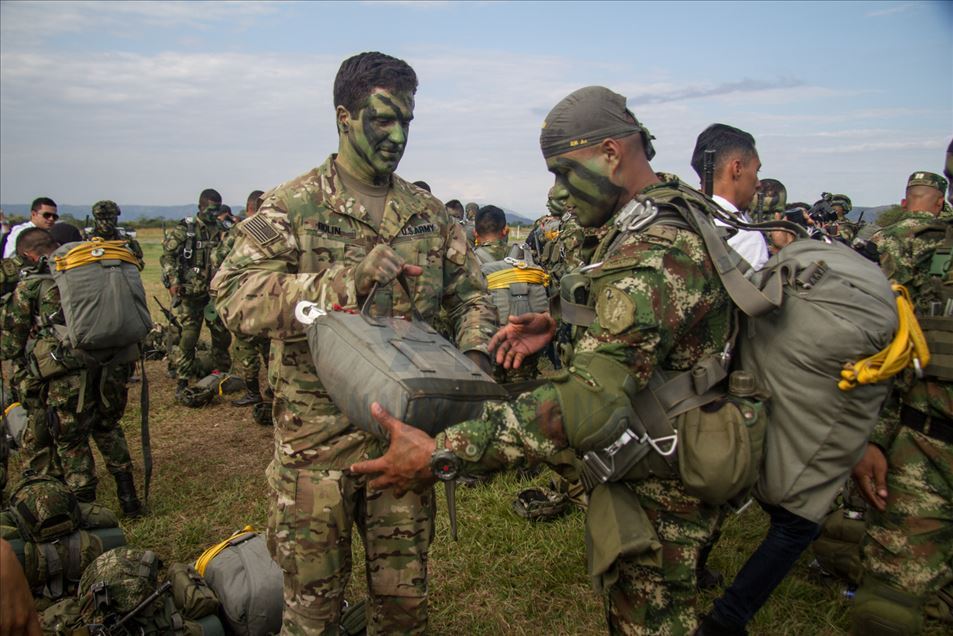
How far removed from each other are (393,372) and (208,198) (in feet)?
29.4

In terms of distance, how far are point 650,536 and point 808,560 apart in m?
3.20

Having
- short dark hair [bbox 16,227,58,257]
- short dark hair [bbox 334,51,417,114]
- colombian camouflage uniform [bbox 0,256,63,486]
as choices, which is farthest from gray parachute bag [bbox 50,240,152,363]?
short dark hair [bbox 334,51,417,114]

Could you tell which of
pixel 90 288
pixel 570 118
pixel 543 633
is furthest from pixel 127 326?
pixel 570 118

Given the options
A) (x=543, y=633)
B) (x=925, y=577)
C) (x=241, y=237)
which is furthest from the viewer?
(x=543, y=633)

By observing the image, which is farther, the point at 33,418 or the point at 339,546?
the point at 33,418

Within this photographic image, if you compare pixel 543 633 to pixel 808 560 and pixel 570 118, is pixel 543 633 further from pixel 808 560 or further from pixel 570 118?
pixel 570 118

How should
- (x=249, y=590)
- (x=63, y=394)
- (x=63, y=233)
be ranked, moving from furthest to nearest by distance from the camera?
(x=63, y=233), (x=63, y=394), (x=249, y=590)

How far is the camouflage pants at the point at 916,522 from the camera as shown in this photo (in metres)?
3.22

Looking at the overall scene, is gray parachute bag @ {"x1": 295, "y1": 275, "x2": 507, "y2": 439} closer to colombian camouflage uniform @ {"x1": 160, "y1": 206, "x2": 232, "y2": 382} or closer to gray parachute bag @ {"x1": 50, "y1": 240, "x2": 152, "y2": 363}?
gray parachute bag @ {"x1": 50, "y1": 240, "x2": 152, "y2": 363}

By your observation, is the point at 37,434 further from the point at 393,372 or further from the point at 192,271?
the point at 393,372

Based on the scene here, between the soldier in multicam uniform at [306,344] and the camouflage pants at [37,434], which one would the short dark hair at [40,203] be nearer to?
the camouflage pants at [37,434]

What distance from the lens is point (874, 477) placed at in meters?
3.35

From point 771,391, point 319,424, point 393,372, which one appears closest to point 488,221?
point 319,424

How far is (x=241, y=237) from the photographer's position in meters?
2.71
